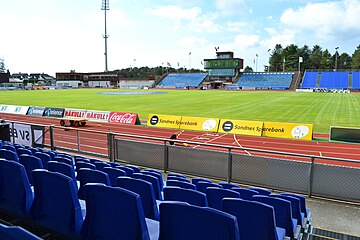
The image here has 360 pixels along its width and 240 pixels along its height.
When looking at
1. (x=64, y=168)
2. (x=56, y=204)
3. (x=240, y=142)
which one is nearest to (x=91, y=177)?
(x=64, y=168)

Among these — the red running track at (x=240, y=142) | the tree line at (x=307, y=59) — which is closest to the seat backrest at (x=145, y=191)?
the red running track at (x=240, y=142)

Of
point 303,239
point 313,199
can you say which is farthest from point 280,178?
point 303,239

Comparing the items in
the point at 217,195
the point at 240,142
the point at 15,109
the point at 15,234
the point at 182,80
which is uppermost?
the point at 182,80

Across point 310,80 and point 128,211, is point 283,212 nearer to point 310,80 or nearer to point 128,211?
point 128,211

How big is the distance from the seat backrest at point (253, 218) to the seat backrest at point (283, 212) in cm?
90

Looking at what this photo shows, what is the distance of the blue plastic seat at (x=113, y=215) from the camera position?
2.99 m

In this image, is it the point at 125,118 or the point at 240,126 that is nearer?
the point at 240,126

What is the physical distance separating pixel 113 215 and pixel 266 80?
316ft

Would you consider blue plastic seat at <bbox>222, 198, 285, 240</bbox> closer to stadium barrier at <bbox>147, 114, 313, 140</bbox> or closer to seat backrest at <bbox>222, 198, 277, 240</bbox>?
seat backrest at <bbox>222, 198, 277, 240</bbox>

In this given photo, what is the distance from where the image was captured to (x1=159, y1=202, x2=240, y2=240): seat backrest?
246cm

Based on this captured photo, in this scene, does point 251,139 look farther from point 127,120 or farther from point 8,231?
A: point 8,231

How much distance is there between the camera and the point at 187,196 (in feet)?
12.8

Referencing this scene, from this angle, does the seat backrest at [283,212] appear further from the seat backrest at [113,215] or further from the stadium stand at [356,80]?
the stadium stand at [356,80]

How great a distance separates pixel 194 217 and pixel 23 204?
2.76m
